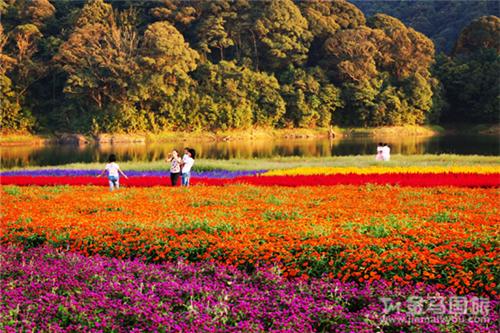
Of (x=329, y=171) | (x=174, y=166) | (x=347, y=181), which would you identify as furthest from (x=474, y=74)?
(x=174, y=166)

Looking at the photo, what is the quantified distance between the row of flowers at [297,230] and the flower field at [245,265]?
3cm

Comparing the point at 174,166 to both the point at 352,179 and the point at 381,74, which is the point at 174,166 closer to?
the point at 352,179

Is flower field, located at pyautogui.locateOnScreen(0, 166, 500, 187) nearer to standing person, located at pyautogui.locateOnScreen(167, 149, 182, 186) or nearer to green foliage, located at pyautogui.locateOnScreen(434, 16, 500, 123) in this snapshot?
standing person, located at pyautogui.locateOnScreen(167, 149, 182, 186)

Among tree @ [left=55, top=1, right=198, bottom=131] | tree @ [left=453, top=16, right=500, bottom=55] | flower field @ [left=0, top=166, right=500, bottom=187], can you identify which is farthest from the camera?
tree @ [left=453, top=16, right=500, bottom=55]

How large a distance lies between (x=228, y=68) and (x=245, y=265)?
2173 inches

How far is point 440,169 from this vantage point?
66.4 feet

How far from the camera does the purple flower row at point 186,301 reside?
5242 mm

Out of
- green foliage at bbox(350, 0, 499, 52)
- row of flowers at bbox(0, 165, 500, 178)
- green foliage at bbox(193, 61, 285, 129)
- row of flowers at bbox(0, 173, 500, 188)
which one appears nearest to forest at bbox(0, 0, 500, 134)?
green foliage at bbox(193, 61, 285, 129)

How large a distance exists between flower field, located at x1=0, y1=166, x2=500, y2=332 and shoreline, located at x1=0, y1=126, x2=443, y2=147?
4601cm

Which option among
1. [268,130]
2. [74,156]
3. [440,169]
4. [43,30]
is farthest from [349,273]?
[43,30]

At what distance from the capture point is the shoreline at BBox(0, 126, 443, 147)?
55844 millimetres

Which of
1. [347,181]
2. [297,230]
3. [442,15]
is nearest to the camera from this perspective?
[297,230]

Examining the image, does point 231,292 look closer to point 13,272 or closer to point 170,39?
point 13,272

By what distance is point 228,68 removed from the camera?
6097 cm
